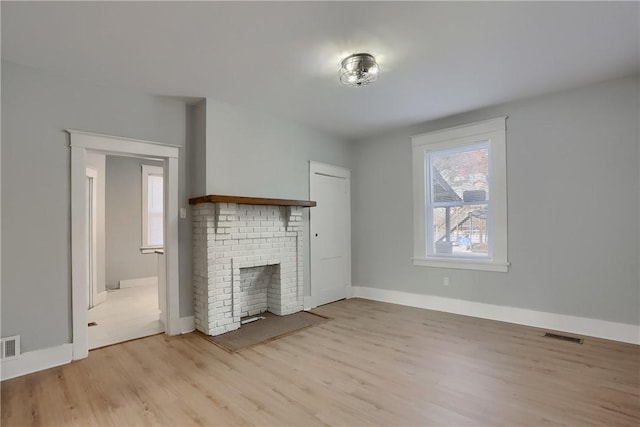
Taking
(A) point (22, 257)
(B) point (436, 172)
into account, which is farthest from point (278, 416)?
(B) point (436, 172)

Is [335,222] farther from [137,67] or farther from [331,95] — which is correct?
[137,67]

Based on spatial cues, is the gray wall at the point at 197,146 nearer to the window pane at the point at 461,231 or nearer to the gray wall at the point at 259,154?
the gray wall at the point at 259,154

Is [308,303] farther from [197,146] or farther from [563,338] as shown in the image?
[563,338]

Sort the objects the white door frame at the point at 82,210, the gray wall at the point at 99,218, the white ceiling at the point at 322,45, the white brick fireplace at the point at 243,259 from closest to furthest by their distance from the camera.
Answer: the white ceiling at the point at 322,45
the white door frame at the point at 82,210
the white brick fireplace at the point at 243,259
the gray wall at the point at 99,218

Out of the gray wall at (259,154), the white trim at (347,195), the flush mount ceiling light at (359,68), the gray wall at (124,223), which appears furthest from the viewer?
the gray wall at (124,223)

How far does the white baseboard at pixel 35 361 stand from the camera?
2.47 metres

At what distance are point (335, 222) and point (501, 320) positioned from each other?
2593mm

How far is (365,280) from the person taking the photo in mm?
5090

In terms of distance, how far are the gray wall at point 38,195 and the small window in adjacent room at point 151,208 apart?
3.53 meters

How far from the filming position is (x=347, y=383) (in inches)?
92.4

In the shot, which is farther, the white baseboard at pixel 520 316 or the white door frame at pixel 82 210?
the white baseboard at pixel 520 316

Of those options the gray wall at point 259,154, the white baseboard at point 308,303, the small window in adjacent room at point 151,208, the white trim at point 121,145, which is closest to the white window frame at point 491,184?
the gray wall at point 259,154

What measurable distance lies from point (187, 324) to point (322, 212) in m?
2.37

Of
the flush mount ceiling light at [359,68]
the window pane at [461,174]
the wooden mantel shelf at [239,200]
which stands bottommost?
the wooden mantel shelf at [239,200]
